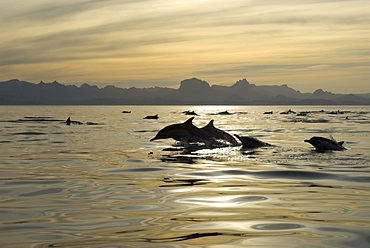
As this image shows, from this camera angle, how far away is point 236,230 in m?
6.75

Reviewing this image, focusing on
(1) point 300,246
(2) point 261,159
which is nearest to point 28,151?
(2) point 261,159

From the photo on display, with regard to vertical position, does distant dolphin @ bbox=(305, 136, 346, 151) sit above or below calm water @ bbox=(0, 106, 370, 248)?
above

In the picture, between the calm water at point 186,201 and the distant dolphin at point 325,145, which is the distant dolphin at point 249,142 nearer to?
the distant dolphin at point 325,145

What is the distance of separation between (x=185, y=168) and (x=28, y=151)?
28.1ft

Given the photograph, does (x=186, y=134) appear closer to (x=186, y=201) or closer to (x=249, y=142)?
(x=249, y=142)

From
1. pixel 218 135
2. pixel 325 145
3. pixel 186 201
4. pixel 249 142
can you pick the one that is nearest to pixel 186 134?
pixel 218 135

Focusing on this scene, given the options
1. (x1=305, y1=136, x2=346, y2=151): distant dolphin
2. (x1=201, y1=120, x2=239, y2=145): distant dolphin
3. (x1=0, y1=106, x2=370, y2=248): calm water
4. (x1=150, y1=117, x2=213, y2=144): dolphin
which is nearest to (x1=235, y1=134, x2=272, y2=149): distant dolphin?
(x1=201, y1=120, x2=239, y2=145): distant dolphin

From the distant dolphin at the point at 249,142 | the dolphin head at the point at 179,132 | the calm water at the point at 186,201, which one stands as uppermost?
the dolphin head at the point at 179,132

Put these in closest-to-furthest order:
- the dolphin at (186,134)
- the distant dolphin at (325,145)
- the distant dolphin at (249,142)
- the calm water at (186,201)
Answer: the calm water at (186,201), the distant dolphin at (325,145), the distant dolphin at (249,142), the dolphin at (186,134)

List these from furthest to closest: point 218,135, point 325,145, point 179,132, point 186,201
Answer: point 218,135
point 179,132
point 325,145
point 186,201

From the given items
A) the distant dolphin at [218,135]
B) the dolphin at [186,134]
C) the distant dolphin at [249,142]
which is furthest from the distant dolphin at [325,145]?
the dolphin at [186,134]

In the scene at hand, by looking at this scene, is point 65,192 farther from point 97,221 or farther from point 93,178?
point 97,221

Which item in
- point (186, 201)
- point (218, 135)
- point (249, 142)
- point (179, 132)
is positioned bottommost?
point (186, 201)

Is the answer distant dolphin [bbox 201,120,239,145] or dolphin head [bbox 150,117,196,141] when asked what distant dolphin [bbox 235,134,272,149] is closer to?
distant dolphin [bbox 201,120,239,145]
